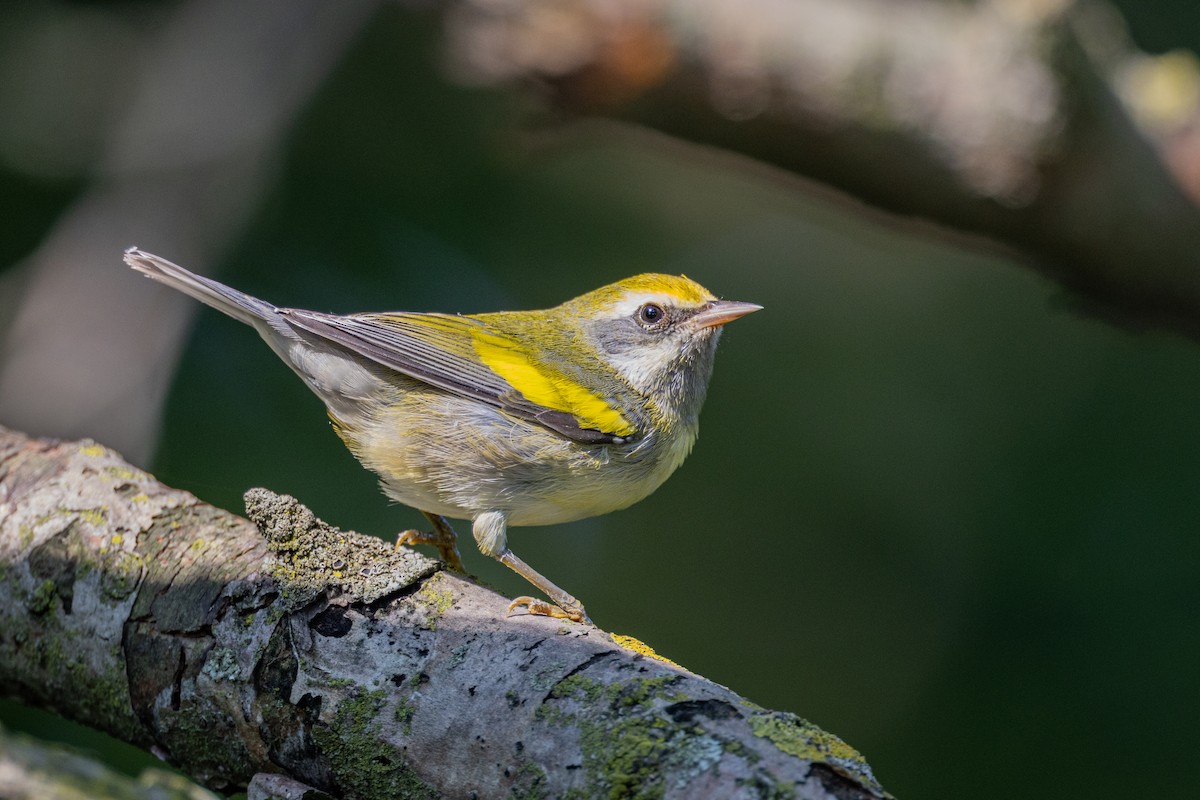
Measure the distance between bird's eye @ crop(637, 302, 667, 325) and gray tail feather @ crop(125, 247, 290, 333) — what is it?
139 cm

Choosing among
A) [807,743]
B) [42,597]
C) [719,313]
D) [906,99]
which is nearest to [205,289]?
[42,597]

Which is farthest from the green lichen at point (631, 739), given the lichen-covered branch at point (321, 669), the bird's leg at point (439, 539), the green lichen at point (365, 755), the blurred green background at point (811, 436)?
the blurred green background at point (811, 436)

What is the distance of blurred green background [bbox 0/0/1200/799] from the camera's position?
5355mm

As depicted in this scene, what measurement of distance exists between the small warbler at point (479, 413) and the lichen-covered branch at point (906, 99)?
1.07 meters

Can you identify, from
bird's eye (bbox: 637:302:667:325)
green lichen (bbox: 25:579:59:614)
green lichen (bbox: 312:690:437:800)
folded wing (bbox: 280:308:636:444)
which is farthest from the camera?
bird's eye (bbox: 637:302:667:325)

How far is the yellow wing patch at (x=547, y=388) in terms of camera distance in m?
3.55

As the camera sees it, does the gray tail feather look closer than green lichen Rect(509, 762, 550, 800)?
No

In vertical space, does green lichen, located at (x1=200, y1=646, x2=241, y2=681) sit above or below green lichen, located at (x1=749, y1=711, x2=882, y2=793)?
below

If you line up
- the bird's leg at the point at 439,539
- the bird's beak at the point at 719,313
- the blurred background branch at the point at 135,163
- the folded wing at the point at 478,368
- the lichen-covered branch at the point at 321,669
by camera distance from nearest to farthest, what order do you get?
the lichen-covered branch at the point at 321,669
the bird's leg at the point at 439,539
the folded wing at the point at 478,368
the bird's beak at the point at 719,313
the blurred background branch at the point at 135,163

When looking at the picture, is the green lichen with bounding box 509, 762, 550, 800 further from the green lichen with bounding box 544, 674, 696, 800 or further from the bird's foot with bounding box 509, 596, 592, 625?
the bird's foot with bounding box 509, 596, 592, 625

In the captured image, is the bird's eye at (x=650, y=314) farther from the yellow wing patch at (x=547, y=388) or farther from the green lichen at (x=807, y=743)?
the green lichen at (x=807, y=743)

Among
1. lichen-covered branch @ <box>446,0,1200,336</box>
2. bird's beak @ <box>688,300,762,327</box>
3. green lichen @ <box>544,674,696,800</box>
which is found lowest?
green lichen @ <box>544,674,696,800</box>

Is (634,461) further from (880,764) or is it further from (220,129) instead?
(220,129)

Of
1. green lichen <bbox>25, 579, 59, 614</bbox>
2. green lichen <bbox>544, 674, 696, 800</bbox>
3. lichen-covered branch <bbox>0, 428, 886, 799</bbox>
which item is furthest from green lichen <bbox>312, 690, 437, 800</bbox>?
green lichen <bbox>25, 579, 59, 614</bbox>
